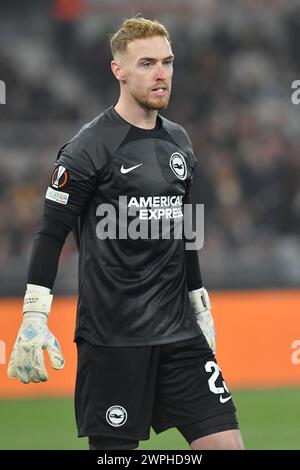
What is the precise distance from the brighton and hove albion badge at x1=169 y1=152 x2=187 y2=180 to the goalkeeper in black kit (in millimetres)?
25

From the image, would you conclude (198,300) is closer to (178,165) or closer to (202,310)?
(202,310)

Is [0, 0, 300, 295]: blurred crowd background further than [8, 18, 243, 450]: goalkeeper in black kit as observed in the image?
Yes

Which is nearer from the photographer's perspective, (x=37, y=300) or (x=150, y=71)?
(x=37, y=300)

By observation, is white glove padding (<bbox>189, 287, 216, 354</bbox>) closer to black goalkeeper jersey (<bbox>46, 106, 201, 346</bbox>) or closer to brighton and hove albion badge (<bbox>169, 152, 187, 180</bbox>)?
black goalkeeper jersey (<bbox>46, 106, 201, 346</bbox>)

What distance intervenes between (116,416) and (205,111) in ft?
37.2

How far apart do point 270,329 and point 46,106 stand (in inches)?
236

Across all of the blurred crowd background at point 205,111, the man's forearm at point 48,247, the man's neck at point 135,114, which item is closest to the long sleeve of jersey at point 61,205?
the man's forearm at point 48,247

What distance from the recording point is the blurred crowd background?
13750 mm

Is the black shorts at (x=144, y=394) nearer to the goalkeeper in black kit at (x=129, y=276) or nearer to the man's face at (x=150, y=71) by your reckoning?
the goalkeeper in black kit at (x=129, y=276)

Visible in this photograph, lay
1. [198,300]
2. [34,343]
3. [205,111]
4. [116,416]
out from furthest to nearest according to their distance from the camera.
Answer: [205,111] → [198,300] → [116,416] → [34,343]

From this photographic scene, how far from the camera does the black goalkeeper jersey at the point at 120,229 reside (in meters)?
5.30

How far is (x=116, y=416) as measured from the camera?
5.29 meters

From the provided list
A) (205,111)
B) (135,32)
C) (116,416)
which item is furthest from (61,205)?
(205,111)

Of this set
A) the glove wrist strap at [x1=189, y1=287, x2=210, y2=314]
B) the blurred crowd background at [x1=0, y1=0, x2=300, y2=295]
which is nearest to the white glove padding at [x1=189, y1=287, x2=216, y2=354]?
the glove wrist strap at [x1=189, y1=287, x2=210, y2=314]
